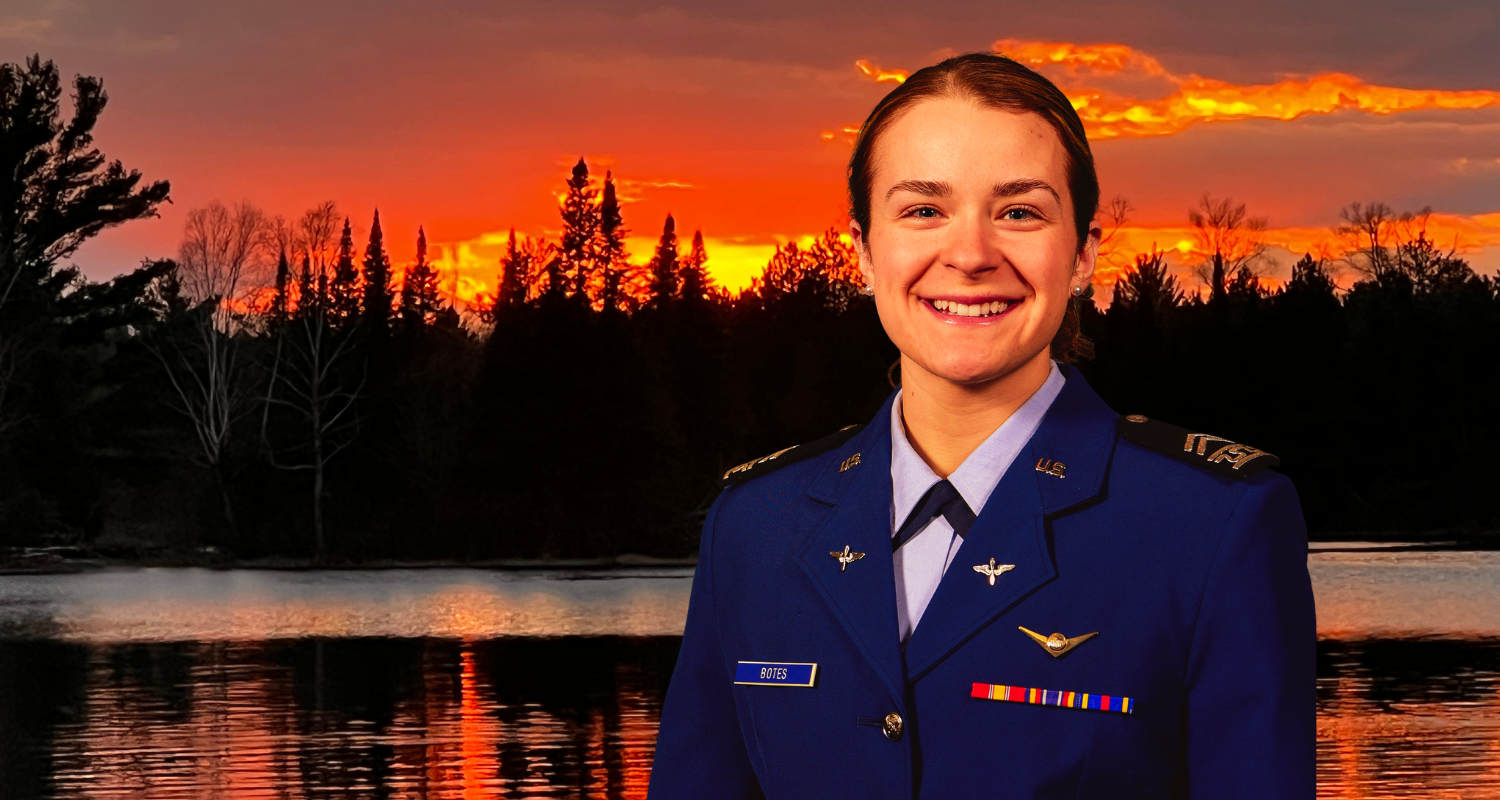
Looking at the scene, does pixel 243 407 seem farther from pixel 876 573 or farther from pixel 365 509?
pixel 876 573

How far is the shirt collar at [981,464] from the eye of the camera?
258 cm

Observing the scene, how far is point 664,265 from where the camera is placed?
359 feet

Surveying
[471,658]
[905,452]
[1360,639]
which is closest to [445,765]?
[471,658]

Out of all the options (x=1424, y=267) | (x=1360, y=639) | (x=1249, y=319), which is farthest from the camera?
(x=1424, y=267)

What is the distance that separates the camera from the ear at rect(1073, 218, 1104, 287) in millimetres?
2637

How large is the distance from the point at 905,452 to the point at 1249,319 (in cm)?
8260

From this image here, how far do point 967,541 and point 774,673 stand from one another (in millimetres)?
351

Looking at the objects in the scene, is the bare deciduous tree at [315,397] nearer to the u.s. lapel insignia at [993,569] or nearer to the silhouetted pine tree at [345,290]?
the silhouetted pine tree at [345,290]

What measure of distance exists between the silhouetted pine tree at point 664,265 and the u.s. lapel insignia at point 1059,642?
10621cm

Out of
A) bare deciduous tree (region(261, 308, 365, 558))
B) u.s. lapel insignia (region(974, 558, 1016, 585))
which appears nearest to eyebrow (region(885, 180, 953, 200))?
u.s. lapel insignia (region(974, 558, 1016, 585))

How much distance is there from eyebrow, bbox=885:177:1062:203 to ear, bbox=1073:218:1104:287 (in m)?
0.14

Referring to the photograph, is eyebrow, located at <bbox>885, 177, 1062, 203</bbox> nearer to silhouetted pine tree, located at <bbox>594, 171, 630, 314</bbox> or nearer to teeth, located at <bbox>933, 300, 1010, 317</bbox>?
teeth, located at <bbox>933, 300, 1010, 317</bbox>

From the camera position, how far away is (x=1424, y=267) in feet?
294

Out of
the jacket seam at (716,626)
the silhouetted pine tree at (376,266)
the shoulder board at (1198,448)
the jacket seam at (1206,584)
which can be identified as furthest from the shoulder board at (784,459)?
the silhouetted pine tree at (376,266)
